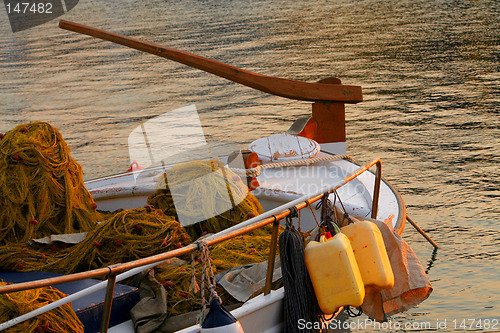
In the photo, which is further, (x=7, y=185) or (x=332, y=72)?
(x=332, y=72)

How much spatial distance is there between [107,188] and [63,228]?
3.57 feet

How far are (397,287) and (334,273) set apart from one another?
75 centimetres

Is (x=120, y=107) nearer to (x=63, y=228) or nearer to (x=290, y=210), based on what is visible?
(x=63, y=228)

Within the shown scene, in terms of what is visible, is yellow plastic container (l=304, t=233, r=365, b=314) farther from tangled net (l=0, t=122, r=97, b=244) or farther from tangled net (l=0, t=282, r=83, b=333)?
tangled net (l=0, t=122, r=97, b=244)

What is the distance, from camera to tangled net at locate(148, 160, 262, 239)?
498 cm

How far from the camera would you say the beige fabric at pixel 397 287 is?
402cm

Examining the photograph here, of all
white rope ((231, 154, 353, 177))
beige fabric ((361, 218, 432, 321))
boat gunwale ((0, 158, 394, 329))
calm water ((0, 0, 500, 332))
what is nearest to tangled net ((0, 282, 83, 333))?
boat gunwale ((0, 158, 394, 329))

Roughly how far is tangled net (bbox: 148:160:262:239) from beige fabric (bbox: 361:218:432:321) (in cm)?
127

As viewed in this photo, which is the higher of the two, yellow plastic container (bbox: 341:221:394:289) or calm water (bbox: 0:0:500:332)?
yellow plastic container (bbox: 341:221:394:289)

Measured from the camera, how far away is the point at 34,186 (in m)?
4.77

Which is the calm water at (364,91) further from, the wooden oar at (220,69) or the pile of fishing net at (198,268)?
the wooden oar at (220,69)

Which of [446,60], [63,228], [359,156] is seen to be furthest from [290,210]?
[446,60]

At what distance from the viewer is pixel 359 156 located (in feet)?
32.8

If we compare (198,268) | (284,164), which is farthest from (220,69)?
(198,268)
